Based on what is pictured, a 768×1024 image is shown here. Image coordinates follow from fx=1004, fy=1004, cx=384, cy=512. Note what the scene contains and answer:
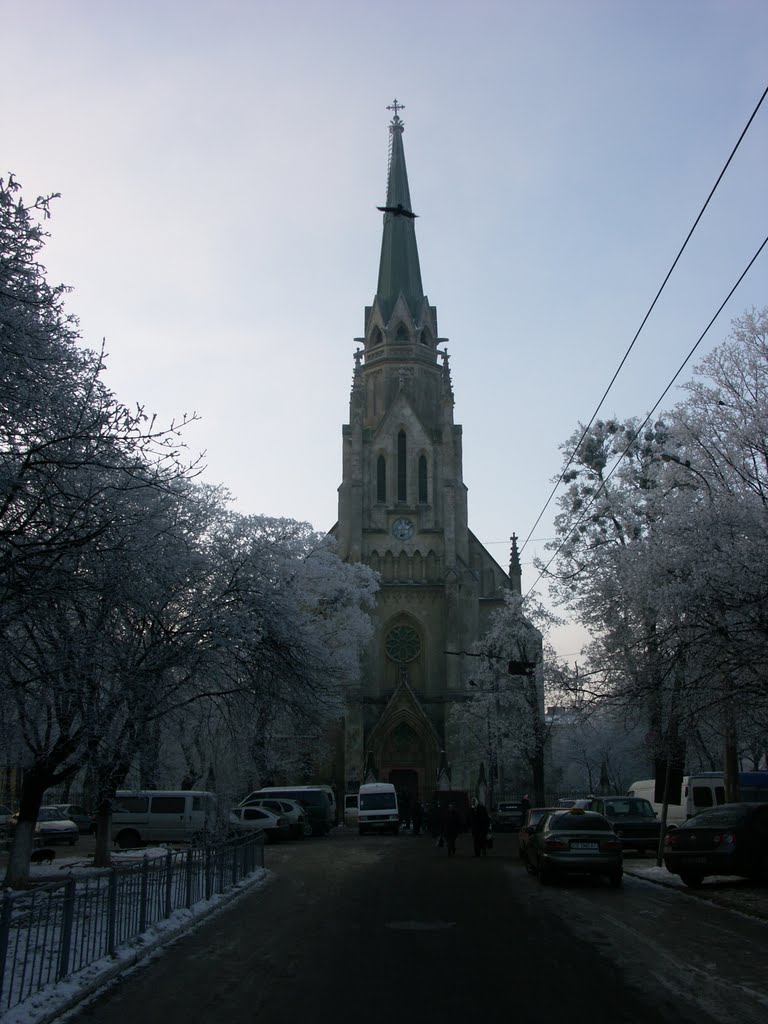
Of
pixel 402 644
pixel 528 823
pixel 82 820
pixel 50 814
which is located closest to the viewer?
pixel 528 823

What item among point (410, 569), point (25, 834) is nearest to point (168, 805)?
point (25, 834)

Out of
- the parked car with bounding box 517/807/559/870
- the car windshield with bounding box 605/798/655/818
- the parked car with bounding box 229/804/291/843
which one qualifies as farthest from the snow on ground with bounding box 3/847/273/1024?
the parked car with bounding box 229/804/291/843

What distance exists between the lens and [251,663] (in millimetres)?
17750

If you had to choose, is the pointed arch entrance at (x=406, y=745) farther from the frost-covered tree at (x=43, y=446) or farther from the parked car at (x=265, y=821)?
the frost-covered tree at (x=43, y=446)

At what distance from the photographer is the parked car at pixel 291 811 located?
116 ft

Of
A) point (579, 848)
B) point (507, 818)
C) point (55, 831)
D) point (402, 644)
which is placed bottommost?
point (507, 818)

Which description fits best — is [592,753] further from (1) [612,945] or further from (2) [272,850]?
(1) [612,945]

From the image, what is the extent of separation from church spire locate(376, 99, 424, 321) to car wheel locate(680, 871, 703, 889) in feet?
178

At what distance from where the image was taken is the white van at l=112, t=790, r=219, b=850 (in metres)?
28.5

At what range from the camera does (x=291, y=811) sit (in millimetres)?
35938

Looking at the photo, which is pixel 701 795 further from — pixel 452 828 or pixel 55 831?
pixel 55 831

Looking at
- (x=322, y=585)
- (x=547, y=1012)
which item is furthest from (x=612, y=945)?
(x=322, y=585)

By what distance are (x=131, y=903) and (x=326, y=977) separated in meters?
2.79

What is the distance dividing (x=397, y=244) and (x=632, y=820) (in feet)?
167
